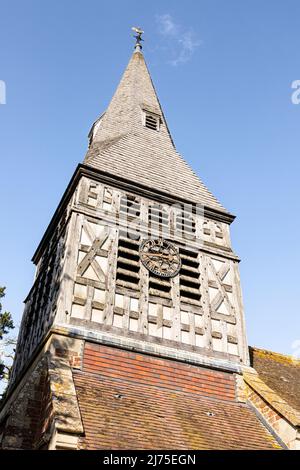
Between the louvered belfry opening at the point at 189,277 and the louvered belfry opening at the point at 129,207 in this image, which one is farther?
the louvered belfry opening at the point at 129,207

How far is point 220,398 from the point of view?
9688mm

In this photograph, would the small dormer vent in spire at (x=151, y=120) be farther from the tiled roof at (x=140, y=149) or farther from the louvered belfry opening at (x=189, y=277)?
the louvered belfry opening at (x=189, y=277)

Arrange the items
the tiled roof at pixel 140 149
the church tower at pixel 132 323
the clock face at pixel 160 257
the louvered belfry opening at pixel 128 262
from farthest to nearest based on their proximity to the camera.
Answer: the tiled roof at pixel 140 149
the clock face at pixel 160 257
the louvered belfry opening at pixel 128 262
the church tower at pixel 132 323

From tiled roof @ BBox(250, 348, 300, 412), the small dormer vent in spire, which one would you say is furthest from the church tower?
the small dormer vent in spire

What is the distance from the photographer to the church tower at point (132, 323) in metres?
7.90

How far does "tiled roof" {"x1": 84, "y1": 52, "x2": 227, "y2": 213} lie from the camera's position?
44.0 feet

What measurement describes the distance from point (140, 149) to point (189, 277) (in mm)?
5475

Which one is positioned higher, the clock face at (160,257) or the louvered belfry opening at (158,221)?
the louvered belfry opening at (158,221)

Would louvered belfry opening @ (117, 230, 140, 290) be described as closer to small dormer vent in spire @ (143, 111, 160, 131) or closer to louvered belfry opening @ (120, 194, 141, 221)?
louvered belfry opening @ (120, 194, 141, 221)

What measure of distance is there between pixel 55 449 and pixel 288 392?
6.32 meters

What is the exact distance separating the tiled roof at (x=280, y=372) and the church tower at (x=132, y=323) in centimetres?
121

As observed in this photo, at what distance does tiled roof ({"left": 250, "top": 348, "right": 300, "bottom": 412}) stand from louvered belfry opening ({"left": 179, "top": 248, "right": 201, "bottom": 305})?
257 centimetres

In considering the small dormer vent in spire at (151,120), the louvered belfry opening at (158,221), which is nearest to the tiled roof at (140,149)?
the small dormer vent in spire at (151,120)

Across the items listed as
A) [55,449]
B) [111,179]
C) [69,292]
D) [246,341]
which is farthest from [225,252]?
[55,449]
